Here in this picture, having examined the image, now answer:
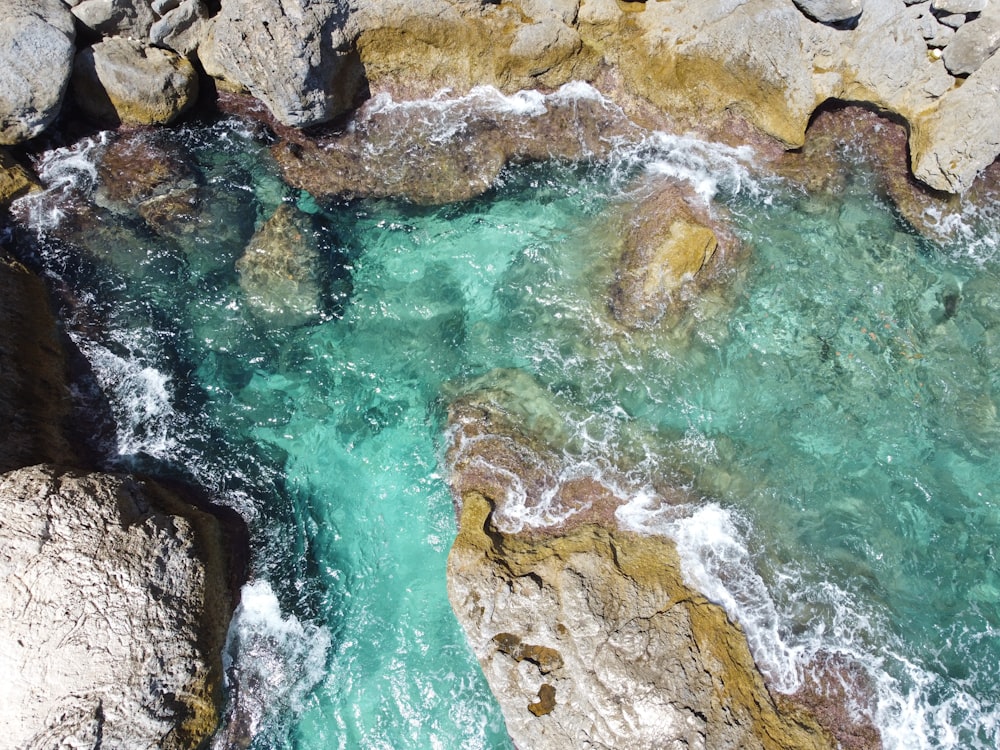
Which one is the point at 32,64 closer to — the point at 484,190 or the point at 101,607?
the point at 484,190

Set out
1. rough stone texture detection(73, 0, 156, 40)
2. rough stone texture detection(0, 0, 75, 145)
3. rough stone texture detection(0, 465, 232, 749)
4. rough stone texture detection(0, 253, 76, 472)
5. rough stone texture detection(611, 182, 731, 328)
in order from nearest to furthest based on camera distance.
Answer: rough stone texture detection(0, 465, 232, 749), rough stone texture detection(0, 253, 76, 472), rough stone texture detection(0, 0, 75, 145), rough stone texture detection(611, 182, 731, 328), rough stone texture detection(73, 0, 156, 40)

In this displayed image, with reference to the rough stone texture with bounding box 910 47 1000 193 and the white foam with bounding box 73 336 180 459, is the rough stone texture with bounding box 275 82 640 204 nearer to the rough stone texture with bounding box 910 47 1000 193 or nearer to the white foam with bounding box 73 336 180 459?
the white foam with bounding box 73 336 180 459

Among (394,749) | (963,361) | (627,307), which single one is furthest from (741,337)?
(394,749)

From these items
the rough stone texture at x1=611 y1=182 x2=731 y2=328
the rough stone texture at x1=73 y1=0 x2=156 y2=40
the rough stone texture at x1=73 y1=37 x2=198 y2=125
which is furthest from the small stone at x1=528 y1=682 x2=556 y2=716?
the rough stone texture at x1=73 y1=0 x2=156 y2=40

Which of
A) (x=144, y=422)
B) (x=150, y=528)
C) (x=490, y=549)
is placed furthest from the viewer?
(x=144, y=422)

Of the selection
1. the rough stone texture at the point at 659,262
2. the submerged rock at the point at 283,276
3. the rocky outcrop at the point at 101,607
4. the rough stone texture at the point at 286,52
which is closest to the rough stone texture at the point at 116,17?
the rough stone texture at the point at 286,52

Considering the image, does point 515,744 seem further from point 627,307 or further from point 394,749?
point 627,307
